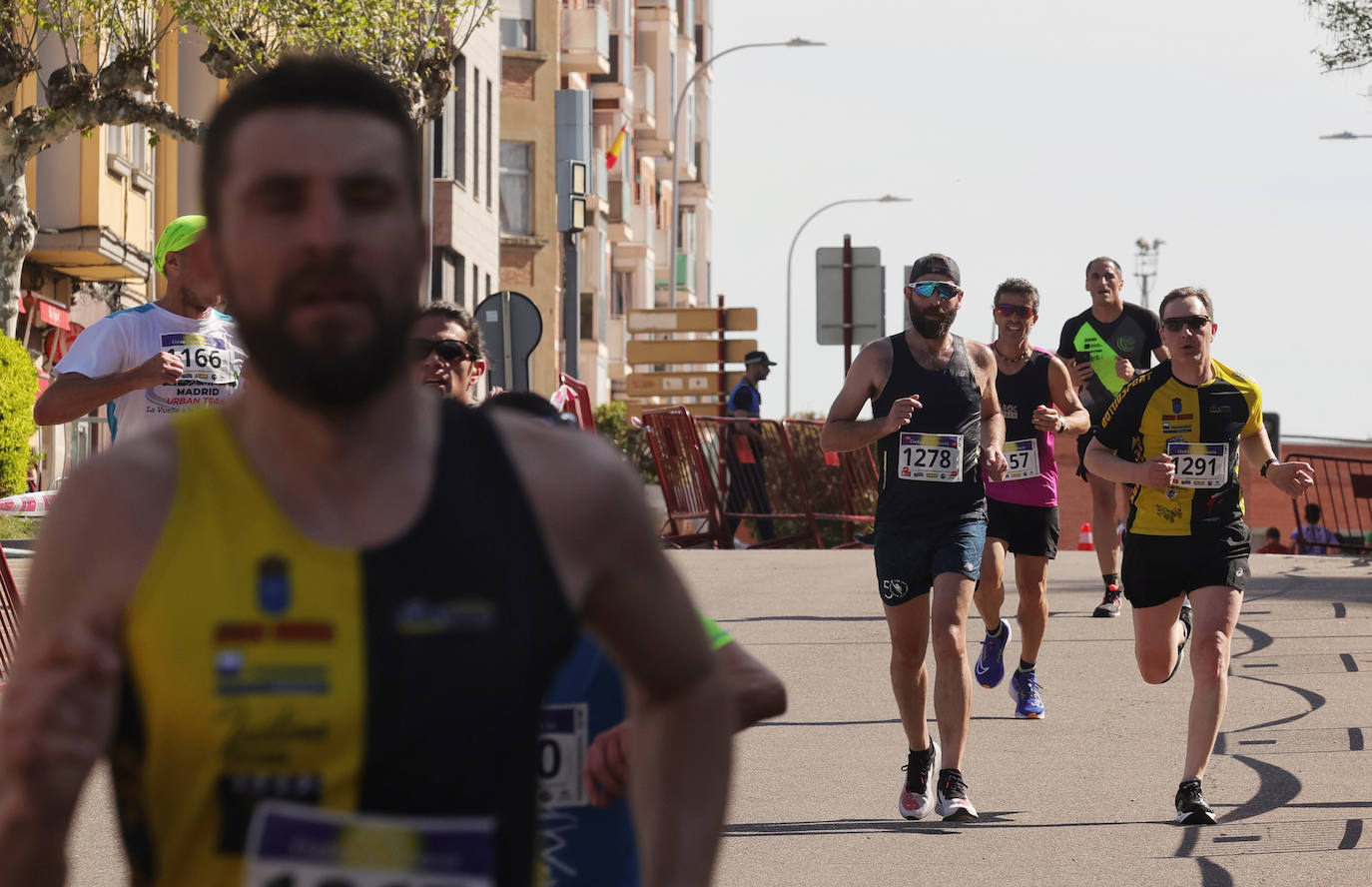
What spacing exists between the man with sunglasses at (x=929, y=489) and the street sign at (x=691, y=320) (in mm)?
21608

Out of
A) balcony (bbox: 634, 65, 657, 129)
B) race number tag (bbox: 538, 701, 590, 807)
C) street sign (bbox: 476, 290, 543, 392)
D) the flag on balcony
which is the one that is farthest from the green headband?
balcony (bbox: 634, 65, 657, 129)

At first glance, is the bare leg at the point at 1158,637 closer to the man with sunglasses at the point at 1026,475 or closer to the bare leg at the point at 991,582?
the bare leg at the point at 991,582

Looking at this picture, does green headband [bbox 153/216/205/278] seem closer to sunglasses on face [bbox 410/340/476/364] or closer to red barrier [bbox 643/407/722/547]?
sunglasses on face [bbox 410/340/476/364]

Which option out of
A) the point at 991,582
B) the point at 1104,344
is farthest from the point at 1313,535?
the point at 991,582

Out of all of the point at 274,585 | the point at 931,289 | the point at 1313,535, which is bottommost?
the point at 1313,535

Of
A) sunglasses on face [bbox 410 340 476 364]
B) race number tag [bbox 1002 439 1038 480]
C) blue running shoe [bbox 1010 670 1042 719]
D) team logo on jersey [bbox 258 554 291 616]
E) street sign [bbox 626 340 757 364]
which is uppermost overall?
street sign [bbox 626 340 757 364]

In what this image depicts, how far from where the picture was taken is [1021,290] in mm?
11781

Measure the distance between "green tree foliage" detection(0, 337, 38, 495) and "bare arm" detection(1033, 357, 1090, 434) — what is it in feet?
38.5

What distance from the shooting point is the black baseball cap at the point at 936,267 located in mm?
9180

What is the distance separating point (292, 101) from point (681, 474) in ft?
75.6

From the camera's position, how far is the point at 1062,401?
11789mm

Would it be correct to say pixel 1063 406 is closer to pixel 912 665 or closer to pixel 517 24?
pixel 912 665

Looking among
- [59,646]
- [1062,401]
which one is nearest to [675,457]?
[1062,401]

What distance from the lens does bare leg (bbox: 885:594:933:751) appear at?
8766 mm
